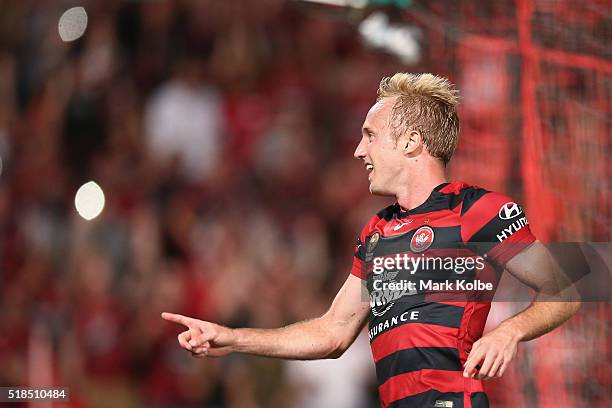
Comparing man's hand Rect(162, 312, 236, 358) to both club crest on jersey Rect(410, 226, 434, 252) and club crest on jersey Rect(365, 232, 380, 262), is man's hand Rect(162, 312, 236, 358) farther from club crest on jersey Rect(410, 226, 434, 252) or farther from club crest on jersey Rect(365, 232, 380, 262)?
club crest on jersey Rect(410, 226, 434, 252)

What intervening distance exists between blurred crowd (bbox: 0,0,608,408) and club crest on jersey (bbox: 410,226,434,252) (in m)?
2.74

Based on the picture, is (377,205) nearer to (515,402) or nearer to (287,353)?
(515,402)

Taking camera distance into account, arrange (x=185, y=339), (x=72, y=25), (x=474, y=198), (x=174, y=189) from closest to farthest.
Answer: (x=185, y=339)
(x=474, y=198)
(x=174, y=189)
(x=72, y=25)

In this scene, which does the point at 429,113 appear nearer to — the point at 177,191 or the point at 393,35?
the point at 393,35

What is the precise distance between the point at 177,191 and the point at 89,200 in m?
0.55

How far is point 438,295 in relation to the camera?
303cm

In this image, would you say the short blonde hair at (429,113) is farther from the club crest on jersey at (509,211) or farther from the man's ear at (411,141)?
the club crest on jersey at (509,211)

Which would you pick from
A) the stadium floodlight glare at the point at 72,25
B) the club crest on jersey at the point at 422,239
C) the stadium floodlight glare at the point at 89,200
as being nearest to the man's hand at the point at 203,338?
the club crest on jersey at the point at 422,239

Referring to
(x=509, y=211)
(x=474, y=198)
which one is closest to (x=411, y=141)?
(x=474, y=198)

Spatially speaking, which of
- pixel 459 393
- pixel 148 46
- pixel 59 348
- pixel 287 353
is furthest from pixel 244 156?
pixel 459 393

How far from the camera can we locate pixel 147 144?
6582 mm

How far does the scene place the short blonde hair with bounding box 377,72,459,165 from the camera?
10.7 ft

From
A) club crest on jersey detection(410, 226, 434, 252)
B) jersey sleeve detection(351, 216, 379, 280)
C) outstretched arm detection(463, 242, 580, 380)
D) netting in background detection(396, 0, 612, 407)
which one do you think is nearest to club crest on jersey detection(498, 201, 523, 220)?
outstretched arm detection(463, 242, 580, 380)

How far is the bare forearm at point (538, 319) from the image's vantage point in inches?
109
